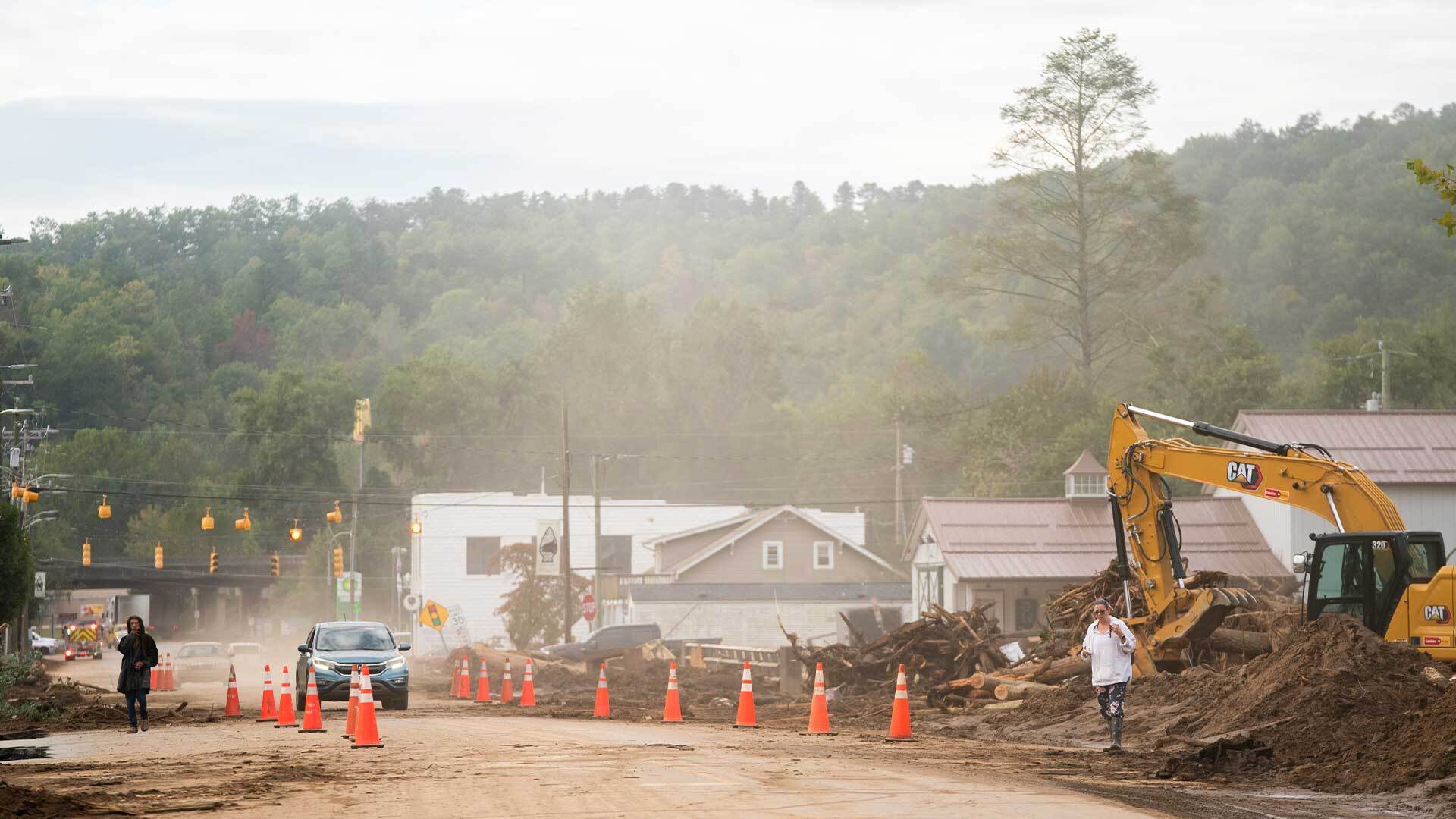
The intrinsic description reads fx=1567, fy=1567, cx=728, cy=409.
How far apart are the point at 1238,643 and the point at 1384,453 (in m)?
22.0

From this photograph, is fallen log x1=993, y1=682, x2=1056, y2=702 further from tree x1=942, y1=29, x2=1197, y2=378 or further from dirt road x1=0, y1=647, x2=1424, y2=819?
tree x1=942, y1=29, x2=1197, y2=378

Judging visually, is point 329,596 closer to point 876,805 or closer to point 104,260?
point 104,260

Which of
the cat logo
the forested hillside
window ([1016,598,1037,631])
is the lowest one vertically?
window ([1016,598,1037,631])

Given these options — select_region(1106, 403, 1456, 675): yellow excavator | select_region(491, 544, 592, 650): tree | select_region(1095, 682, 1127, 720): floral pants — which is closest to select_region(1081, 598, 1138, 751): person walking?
select_region(1095, 682, 1127, 720): floral pants

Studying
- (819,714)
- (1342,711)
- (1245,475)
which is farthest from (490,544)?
(1342,711)

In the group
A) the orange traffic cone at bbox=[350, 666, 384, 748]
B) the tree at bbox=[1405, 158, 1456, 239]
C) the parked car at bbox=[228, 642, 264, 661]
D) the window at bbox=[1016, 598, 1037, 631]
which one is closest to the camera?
the tree at bbox=[1405, 158, 1456, 239]

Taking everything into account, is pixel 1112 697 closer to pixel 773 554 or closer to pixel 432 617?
pixel 432 617

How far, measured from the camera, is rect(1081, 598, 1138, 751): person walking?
19.0 meters

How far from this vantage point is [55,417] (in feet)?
337

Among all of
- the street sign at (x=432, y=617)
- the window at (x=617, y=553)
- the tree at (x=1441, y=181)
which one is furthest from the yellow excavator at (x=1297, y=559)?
the window at (x=617, y=553)

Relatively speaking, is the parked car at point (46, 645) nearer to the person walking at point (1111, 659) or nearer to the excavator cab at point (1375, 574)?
the excavator cab at point (1375, 574)

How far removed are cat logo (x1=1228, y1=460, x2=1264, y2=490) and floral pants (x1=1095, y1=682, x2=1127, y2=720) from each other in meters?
5.88

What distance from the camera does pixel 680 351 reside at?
111000 mm

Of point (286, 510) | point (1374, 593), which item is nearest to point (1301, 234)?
point (286, 510)
